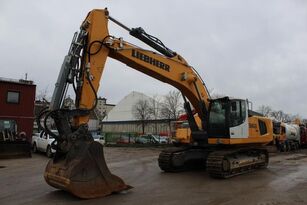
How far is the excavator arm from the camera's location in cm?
784

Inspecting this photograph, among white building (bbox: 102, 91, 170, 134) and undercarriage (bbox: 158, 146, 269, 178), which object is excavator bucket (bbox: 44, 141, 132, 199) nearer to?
undercarriage (bbox: 158, 146, 269, 178)

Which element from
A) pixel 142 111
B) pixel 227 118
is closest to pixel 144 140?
pixel 227 118

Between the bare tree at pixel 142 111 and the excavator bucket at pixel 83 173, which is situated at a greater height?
the bare tree at pixel 142 111

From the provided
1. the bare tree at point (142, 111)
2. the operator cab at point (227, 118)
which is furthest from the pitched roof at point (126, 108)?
the operator cab at point (227, 118)

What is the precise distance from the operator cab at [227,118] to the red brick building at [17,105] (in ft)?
51.8

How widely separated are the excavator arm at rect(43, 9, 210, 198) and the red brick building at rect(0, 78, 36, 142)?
1595 centimetres

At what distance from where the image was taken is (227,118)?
11891mm

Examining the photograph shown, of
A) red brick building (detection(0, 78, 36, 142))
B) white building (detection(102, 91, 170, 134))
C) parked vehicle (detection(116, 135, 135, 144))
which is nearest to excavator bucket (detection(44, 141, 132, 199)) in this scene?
red brick building (detection(0, 78, 36, 142))

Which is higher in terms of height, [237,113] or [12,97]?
[12,97]

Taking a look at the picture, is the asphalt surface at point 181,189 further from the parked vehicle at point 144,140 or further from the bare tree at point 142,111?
the bare tree at point 142,111

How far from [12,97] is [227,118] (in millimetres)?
17378

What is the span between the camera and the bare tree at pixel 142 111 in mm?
61828

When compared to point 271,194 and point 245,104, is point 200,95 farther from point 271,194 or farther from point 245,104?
point 271,194

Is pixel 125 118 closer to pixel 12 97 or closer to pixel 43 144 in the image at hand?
pixel 12 97
